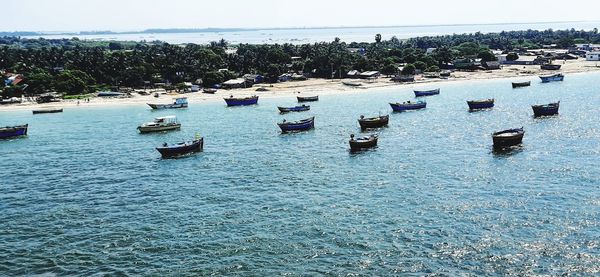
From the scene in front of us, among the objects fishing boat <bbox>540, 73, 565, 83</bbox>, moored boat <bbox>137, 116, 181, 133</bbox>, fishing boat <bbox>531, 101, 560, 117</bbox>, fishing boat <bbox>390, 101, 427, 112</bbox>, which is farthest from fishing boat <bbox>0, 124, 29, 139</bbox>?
fishing boat <bbox>540, 73, 565, 83</bbox>

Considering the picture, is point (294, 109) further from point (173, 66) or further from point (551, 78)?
point (551, 78)

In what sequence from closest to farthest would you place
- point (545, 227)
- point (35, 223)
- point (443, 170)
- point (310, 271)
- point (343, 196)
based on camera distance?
1. point (310, 271)
2. point (545, 227)
3. point (35, 223)
4. point (343, 196)
5. point (443, 170)

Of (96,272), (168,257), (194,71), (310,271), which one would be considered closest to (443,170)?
(310,271)

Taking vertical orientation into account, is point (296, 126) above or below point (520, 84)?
below

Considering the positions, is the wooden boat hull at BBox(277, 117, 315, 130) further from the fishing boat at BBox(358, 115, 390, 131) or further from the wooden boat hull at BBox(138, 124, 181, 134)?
the wooden boat hull at BBox(138, 124, 181, 134)

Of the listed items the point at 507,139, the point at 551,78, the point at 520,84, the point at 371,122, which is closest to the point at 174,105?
the point at 371,122

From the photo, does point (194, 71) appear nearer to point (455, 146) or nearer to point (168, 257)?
point (455, 146)
